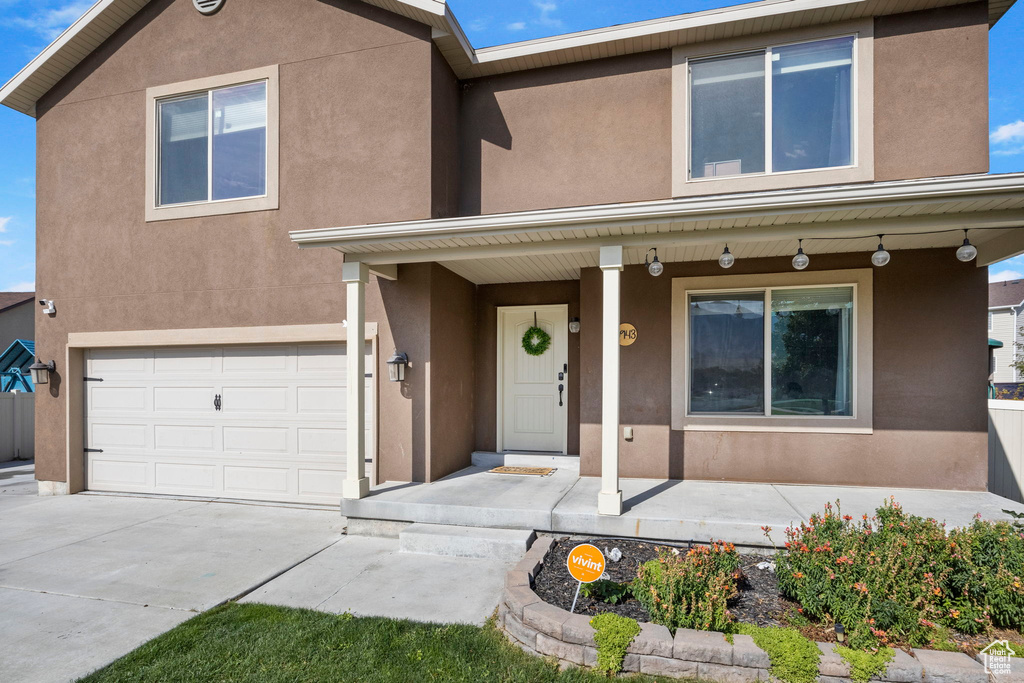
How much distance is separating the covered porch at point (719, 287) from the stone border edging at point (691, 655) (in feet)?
5.40

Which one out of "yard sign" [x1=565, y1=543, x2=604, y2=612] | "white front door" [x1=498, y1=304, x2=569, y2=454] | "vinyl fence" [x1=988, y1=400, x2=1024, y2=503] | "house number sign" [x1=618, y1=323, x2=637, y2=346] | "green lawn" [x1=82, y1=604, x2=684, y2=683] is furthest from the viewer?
"white front door" [x1=498, y1=304, x2=569, y2=454]

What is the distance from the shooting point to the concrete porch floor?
469 centimetres

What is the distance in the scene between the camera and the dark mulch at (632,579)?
346 centimetres

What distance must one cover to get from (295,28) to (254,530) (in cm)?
602

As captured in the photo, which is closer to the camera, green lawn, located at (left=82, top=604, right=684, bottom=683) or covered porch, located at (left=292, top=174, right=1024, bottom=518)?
green lawn, located at (left=82, top=604, right=684, bottom=683)

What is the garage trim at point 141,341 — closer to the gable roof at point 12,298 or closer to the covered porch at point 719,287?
the covered porch at point 719,287

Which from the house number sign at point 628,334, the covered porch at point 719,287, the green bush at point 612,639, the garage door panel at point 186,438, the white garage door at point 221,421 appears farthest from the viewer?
the garage door panel at point 186,438

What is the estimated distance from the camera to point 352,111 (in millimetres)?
6594

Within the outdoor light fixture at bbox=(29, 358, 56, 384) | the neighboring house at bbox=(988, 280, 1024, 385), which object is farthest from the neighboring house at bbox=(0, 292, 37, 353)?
the neighboring house at bbox=(988, 280, 1024, 385)

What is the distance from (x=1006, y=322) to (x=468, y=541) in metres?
30.5

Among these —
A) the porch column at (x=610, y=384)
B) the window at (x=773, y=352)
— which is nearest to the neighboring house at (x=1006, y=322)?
the window at (x=773, y=352)

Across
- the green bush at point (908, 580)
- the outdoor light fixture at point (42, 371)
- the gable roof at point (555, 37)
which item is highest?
the gable roof at point (555, 37)

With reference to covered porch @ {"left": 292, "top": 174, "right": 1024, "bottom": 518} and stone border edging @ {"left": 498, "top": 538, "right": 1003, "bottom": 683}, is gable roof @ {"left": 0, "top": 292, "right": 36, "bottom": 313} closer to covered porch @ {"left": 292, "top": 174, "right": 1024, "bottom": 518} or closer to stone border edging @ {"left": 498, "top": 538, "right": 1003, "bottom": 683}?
covered porch @ {"left": 292, "top": 174, "right": 1024, "bottom": 518}

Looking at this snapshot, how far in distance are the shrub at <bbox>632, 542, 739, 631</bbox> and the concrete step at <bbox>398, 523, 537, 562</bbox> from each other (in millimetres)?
1508
